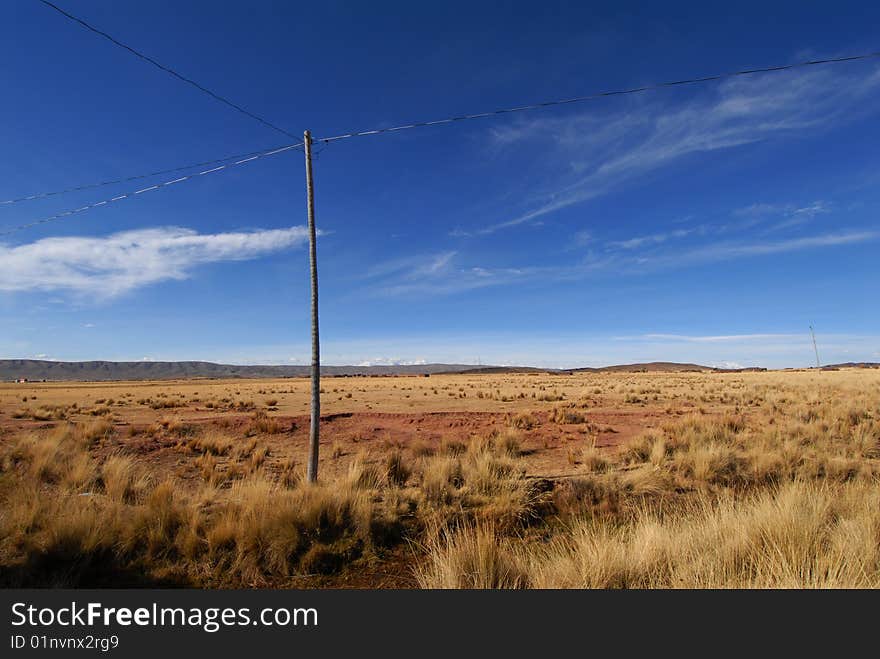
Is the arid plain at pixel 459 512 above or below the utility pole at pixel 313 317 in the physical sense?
below

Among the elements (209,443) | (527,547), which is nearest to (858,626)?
(527,547)

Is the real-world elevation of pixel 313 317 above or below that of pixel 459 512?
above

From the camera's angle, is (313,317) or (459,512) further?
(313,317)

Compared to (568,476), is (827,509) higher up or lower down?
higher up

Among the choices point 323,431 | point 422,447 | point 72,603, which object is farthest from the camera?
point 323,431

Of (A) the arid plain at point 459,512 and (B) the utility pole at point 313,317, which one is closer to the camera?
(A) the arid plain at point 459,512

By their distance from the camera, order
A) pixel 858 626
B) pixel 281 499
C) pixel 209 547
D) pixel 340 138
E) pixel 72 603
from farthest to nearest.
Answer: pixel 340 138, pixel 281 499, pixel 209 547, pixel 72 603, pixel 858 626

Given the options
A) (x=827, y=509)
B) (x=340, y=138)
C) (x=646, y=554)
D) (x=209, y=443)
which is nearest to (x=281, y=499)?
(x=646, y=554)

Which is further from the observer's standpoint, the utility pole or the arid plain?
the utility pole

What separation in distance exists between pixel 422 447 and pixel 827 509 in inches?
393

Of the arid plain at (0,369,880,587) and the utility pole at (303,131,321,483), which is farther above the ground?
the utility pole at (303,131,321,483)

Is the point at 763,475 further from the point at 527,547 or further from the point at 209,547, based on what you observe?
the point at 209,547

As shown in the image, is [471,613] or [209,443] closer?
[471,613]

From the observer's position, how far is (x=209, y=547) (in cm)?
609
